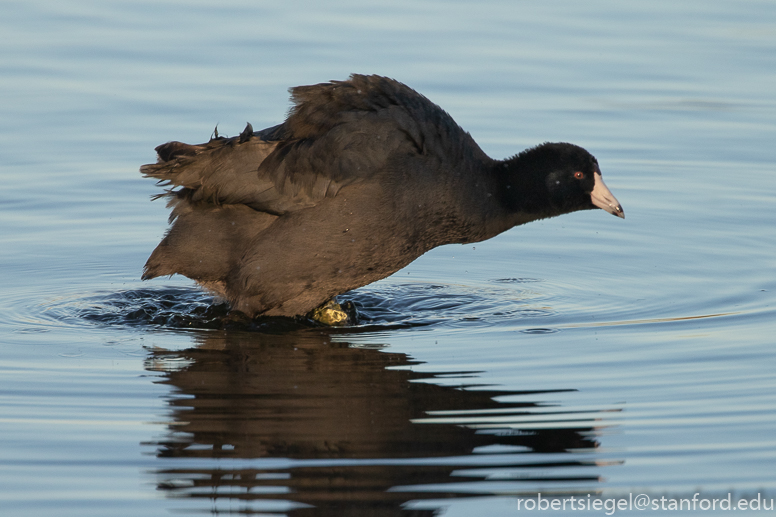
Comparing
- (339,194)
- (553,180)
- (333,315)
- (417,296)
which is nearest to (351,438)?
(339,194)

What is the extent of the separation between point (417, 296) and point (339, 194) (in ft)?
4.16

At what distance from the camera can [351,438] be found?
5.38 meters

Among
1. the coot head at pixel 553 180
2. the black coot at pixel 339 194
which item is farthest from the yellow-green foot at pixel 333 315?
the coot head at pixel 553 180

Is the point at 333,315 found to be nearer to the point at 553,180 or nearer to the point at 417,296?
the point at 417,296

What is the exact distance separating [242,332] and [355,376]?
129 centimetres

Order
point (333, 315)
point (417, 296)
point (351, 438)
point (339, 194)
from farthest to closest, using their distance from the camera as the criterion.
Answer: point (417, 296) < point (333, 315) < point (339, 194) < point (351, 438)

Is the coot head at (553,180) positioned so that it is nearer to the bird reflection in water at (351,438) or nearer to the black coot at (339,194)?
the black coot at (339,194)

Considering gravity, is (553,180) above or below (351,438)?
above

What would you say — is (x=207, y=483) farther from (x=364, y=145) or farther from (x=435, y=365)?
(x=364, y=145)

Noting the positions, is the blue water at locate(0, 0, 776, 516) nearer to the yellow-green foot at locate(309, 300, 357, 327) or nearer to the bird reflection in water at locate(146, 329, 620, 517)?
the bird reflection in water at locate(146, 329, 620, 517)

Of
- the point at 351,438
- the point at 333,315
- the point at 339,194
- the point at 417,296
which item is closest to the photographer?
the point at 351,438

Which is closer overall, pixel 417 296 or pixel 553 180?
pixel 553 180

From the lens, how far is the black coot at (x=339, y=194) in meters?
7.19

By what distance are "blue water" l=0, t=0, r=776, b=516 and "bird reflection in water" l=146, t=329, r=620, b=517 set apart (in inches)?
0.7
